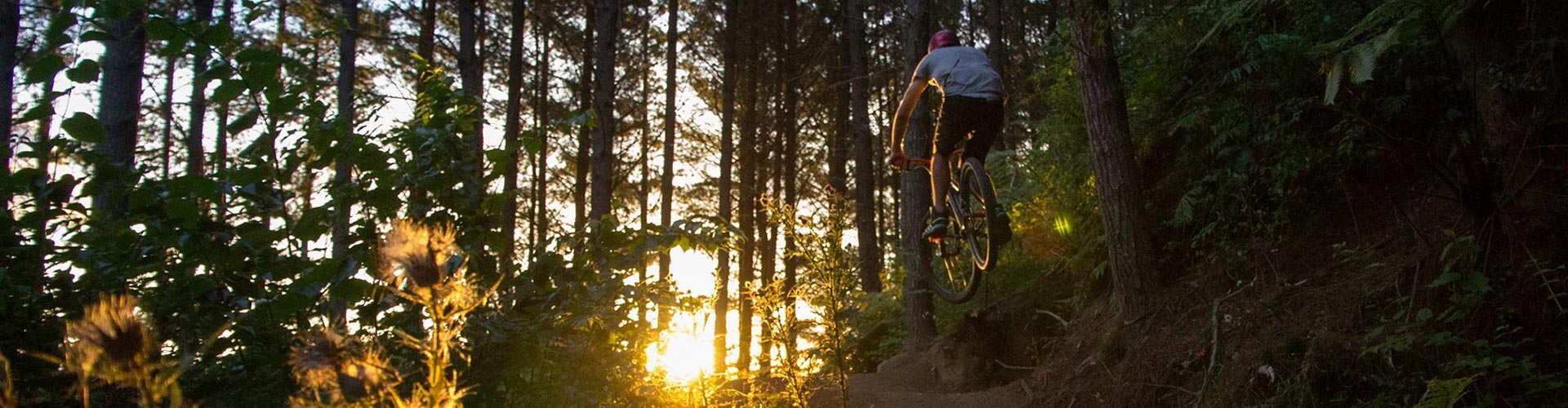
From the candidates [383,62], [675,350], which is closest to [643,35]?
[383,62]

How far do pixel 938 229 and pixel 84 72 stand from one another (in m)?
5.04

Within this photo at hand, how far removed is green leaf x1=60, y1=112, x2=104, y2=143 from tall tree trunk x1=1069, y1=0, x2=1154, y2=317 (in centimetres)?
492

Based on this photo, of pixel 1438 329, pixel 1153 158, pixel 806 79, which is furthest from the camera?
pixel 806 79

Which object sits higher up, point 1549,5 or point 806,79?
point 806,79

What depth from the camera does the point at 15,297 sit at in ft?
10.1

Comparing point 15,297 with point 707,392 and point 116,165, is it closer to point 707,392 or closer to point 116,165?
point 116,165

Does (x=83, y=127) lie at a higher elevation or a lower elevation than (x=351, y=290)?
higher

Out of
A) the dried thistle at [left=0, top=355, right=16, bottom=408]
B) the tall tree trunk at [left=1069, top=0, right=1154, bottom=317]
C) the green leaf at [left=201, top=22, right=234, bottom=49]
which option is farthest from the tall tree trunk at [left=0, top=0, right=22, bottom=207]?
the dried thistle at [left=0, top=355, right=16, bottom=408]

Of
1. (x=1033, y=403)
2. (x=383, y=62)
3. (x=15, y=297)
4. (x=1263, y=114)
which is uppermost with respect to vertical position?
Answer: (x=383, y=62)

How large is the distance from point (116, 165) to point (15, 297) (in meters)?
0.51

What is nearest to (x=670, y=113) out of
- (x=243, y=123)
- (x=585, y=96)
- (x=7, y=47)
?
(x=585, y=96)

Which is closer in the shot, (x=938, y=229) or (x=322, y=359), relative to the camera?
(x=322, y=359)

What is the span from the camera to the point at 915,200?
30.5ft

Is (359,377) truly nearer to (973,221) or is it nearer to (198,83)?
(198,83)
